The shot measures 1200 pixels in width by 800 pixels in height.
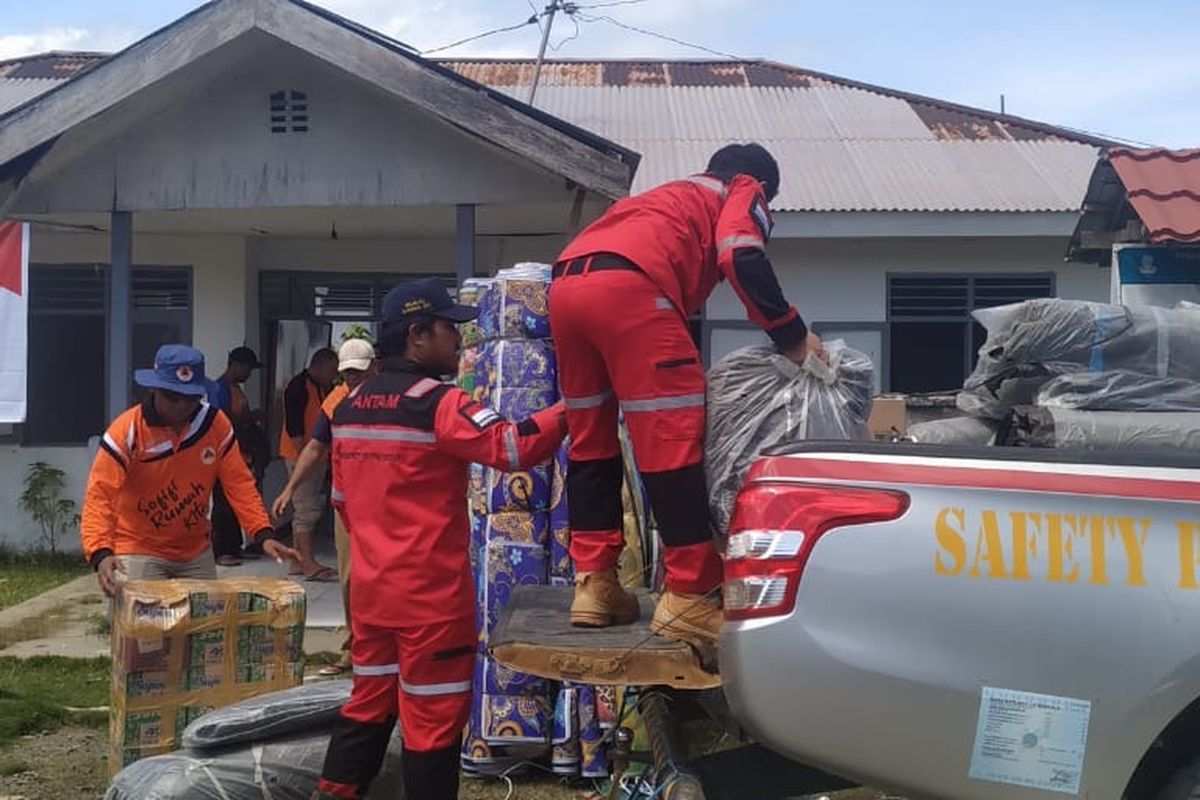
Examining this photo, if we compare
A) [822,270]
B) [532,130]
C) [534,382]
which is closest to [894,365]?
[822,270]

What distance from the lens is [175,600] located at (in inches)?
189

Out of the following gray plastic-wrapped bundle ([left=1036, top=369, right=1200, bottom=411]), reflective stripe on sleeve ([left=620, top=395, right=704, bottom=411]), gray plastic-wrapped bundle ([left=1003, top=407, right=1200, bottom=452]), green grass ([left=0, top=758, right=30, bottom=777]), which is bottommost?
green grass ([left=0, top=758, right=30, bottom=777])

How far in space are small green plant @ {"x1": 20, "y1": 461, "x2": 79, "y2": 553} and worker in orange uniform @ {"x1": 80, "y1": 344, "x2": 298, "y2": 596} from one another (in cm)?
584

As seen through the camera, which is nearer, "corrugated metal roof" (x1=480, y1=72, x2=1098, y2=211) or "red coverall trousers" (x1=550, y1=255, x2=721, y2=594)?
"red coverall trousers" (x1=550, y1=255, x2=721, y2=594)

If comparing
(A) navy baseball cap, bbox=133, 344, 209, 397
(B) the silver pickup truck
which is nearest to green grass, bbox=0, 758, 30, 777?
(A) navy baseball cap, bbox=133, 344, 209, 397

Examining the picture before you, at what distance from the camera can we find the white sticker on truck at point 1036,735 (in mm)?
2672

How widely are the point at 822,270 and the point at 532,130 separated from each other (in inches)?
146

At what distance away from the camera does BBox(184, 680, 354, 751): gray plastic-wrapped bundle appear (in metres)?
4.43

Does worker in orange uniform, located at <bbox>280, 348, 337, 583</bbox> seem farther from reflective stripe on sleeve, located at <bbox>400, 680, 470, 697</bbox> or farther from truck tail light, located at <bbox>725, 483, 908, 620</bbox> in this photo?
truck tail light, located at <bbox>725, 483, 908, 620</bbox>

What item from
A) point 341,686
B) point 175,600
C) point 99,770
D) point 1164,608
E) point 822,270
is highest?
point 822,270

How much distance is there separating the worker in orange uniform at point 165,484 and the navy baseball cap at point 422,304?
154 cm

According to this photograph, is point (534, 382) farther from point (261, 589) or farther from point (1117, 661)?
point (1117, 661)

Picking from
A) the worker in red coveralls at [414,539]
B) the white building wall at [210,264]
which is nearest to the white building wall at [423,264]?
the white building wall at [210,264]

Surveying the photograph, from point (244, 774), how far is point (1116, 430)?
309cm
